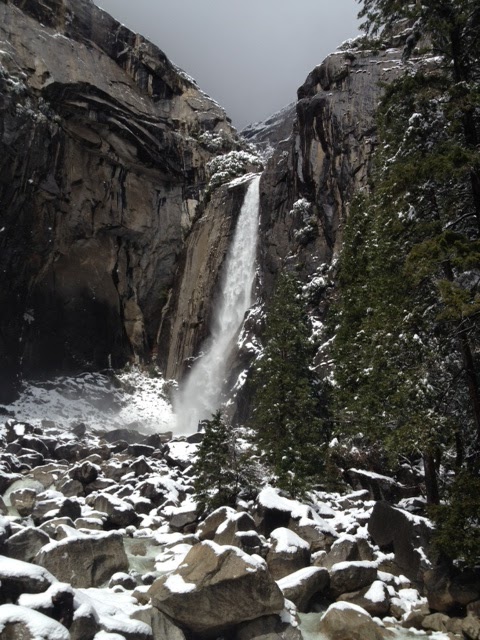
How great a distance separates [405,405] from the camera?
10.8 metres

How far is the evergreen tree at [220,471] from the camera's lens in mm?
15867

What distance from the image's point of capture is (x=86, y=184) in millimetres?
42938

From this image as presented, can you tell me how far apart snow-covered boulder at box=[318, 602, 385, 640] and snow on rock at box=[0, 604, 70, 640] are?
4569mm

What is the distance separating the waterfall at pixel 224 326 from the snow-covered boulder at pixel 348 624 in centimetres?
2509

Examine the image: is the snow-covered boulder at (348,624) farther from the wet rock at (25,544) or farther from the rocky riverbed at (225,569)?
the wet rock at (25,544)

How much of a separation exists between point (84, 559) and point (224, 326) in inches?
1092

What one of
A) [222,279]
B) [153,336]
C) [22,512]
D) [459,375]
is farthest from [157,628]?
[153,336]

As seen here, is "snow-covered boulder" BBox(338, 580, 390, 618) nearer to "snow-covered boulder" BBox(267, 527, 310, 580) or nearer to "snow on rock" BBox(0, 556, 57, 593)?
"snow-covered boulder" BBox(267, 527, 310, 580)

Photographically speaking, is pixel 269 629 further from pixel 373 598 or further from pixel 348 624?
pixel 373 598

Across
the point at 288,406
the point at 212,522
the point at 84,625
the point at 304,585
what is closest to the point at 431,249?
the point at 304,585

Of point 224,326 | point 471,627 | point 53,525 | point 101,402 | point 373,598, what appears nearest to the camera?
point 471,627

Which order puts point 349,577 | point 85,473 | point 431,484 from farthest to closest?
point 85,473
point 431,484
point 349,577

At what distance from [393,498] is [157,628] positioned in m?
9.33

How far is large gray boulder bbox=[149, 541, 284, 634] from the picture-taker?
8.71 m
